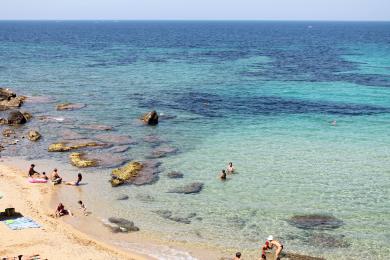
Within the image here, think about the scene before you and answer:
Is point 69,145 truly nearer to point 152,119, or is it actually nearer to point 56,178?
point 56,178

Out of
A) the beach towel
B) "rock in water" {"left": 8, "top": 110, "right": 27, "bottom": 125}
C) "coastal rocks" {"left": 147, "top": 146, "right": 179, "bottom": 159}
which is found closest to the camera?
the beach towel

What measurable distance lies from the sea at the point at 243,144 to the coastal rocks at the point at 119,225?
2.17ft

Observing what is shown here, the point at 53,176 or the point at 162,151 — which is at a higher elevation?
the point at 162,151

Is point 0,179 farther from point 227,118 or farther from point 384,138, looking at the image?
point 384,138

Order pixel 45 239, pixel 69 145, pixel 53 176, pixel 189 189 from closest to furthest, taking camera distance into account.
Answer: pixel 45 239, pixel 189 189, pixel 53 176, pixel 69 145

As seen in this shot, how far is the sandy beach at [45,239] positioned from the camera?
24234 millimetres

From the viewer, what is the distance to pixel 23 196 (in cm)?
3228

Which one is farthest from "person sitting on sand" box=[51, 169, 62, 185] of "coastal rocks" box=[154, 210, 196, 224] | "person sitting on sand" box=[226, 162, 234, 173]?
"person sitting on sand" box=[226, 162, 234, 173]

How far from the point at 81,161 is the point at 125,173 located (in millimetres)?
5266

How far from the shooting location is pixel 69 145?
43.8 meters

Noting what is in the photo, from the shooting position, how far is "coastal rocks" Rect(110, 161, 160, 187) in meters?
35.1

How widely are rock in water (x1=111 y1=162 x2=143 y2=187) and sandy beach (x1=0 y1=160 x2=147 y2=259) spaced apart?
519cm

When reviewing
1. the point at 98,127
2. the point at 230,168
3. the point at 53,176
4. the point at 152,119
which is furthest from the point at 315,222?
the point at 98,127

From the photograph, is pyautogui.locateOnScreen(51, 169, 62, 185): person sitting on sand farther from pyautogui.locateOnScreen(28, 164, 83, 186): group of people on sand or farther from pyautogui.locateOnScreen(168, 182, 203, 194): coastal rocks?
pyautogui.locateOnScreen(168, 182, 203, 194): coastal rocks
